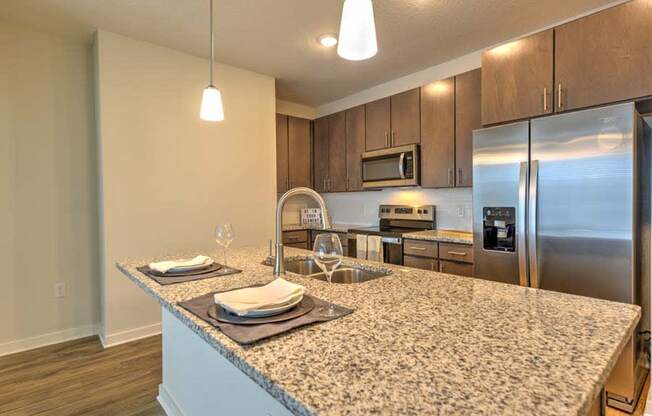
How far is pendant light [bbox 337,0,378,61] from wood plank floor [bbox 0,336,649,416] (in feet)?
6.80

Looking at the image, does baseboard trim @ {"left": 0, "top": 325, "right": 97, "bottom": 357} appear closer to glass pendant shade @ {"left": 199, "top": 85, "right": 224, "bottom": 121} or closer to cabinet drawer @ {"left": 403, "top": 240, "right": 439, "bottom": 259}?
glass pendant shade @ {"left": 199, "top": 85, "right": 224, "bottom": 121}

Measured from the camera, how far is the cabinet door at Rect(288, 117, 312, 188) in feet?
14.4

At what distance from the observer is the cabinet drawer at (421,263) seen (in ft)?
9.51

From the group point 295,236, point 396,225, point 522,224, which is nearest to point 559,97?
point 522,224

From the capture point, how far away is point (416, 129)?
3.41m

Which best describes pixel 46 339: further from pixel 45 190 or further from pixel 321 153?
pixel 321 153

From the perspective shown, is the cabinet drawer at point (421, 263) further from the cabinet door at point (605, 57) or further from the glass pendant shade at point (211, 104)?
the glass pendant shade at point (211, 104)

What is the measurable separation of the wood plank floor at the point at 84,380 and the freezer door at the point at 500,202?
928 millimetres

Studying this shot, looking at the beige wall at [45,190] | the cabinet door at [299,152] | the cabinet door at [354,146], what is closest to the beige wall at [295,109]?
the cabinet door at [299,152]

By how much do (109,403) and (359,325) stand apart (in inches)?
76.6

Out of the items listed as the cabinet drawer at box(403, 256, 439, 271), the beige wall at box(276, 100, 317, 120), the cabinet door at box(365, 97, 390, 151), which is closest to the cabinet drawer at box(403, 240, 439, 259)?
the cabinet drawer at box(403, 256, 439, 271)

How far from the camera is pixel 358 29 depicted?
44.2 inches

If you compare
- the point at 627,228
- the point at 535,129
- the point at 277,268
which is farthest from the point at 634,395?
the point at 277,268

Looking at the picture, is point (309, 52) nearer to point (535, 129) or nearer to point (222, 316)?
point (535, 129)
